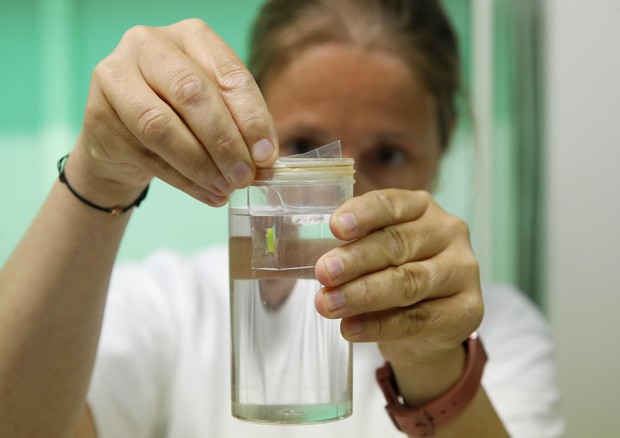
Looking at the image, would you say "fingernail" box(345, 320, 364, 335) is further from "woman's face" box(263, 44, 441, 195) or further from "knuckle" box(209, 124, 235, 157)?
"woman's face" box(263, 44, 441, 195)

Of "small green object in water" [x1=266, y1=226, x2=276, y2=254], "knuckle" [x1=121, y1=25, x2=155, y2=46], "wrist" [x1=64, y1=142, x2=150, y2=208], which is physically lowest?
"small green object in water" [x1=266, y1=226, x2=276, y2=254]

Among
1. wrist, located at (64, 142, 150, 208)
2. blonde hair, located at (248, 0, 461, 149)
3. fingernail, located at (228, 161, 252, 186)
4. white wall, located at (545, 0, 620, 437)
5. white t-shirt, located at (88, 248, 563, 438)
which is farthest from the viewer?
blonde hair, located at (248, 0, 461, 149)

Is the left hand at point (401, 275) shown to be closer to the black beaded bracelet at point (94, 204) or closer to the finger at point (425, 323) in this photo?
the finger at point (425, 323)

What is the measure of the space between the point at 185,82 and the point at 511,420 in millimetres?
547

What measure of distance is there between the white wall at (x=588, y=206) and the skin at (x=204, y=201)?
0.50ft

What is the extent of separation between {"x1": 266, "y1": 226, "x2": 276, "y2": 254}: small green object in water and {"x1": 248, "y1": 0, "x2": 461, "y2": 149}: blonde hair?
510 millimetres

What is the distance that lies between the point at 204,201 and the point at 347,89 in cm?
41

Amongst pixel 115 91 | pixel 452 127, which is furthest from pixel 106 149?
pixel 452 127

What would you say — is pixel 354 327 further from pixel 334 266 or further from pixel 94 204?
pixel 94 204

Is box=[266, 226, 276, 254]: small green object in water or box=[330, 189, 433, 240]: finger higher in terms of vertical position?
box=[330, 189, 433, 240]: finger

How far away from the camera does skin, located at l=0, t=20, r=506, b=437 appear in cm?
45

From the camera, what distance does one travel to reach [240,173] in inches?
17.4

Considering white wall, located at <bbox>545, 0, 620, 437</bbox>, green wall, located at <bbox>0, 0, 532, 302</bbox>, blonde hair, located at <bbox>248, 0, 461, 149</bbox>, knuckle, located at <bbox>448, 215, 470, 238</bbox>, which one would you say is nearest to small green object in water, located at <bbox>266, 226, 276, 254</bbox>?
knuckle, located at <bbox>448, 215, 470, 238</bbox>

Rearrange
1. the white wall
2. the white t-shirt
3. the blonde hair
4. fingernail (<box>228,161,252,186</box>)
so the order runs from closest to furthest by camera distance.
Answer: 1. fingernail (<box>228,161,252,186</box>)
2. the white wall
3. the white t-shirt
4. the blonde hair
